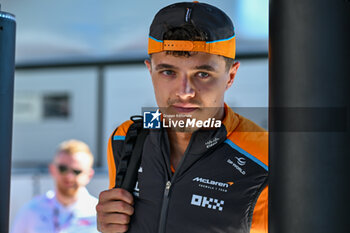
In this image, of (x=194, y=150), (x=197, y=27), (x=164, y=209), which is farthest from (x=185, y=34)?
(x=164, y=209)

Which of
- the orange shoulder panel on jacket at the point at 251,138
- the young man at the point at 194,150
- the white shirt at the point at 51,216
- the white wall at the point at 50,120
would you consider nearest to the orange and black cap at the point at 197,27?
the young man at the point at 194,150

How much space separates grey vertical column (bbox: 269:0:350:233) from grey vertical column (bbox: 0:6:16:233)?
41 centimetres

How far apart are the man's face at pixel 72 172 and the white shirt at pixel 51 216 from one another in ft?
0.31

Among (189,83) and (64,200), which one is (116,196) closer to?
(189,83)

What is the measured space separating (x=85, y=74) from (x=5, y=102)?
3496mm

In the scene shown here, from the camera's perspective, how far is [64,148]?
2.80 m

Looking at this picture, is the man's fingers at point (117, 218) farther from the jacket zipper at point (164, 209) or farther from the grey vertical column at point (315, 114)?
the grey vertical column at point (315, 114)

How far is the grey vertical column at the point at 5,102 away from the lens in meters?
0.58

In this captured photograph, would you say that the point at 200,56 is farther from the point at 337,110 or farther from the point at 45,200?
the point at 45,200

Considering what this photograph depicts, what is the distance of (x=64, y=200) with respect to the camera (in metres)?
2.61

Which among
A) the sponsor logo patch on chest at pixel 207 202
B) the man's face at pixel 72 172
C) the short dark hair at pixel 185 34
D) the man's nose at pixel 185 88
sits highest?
the short dark hair at pixel 185 34

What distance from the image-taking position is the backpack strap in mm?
895

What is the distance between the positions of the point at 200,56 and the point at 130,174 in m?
0.33

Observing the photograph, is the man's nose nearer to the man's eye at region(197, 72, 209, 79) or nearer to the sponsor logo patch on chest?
the man's eye at region(197, 72, 209, 79)
